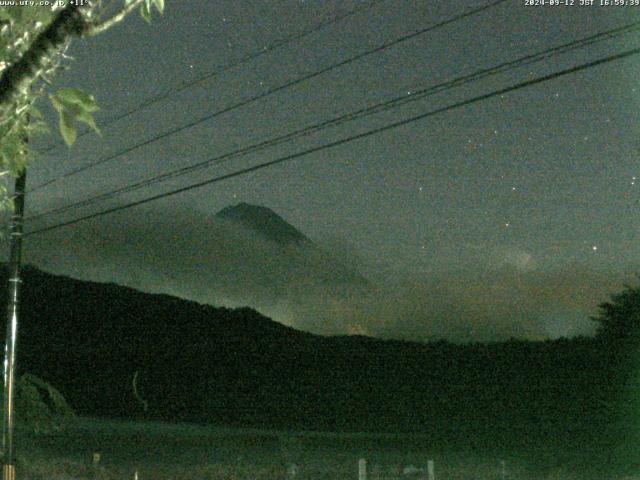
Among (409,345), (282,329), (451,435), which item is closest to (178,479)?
(451,435)

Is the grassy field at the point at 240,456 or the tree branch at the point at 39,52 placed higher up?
the tree branch at the point at 39,52

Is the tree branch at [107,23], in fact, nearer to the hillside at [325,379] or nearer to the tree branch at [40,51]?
the tree branch at [40,51]

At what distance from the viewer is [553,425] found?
38.2 m

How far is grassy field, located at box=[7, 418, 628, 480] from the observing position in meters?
25.0

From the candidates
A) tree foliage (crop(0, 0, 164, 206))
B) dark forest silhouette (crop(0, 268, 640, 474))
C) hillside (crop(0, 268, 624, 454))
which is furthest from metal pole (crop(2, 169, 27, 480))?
hillside (crop(0, 268, 624, 454))

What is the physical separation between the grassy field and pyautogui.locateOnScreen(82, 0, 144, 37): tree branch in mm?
18206

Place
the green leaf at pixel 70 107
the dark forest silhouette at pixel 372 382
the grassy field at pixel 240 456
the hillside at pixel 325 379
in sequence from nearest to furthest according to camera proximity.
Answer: the green leaf at pixel 70 107 < the grassy field at pixel 240 456 < the dark forest silhouette at pixel 372 382 < the hillside at pixel 325 379

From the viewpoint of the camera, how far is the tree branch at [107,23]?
16.7ft

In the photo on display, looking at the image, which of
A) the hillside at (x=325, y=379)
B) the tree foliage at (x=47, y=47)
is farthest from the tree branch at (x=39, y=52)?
the hillside at (x=325, y=379)

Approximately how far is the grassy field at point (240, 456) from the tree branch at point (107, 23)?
18206 millimetres

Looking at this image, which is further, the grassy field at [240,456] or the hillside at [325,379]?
the hillside at [325,379]

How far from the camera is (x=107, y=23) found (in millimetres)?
5156

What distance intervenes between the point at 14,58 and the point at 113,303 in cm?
8252

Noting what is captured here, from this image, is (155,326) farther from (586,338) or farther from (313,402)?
(586,338)
